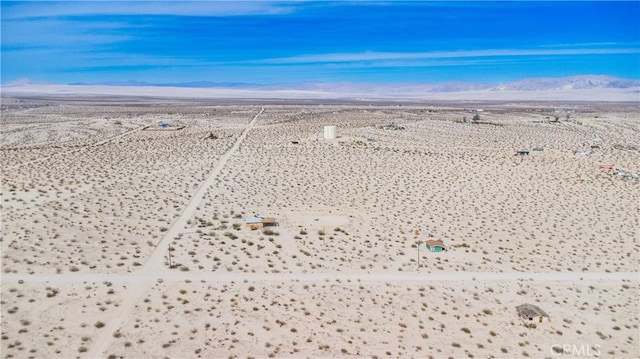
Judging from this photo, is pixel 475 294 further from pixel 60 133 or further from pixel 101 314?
pixel 60 133

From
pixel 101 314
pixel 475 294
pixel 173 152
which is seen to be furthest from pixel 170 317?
pixel 173 152

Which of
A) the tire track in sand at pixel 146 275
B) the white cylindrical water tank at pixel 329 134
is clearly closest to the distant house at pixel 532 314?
the tire track in sand at pixel 146 275

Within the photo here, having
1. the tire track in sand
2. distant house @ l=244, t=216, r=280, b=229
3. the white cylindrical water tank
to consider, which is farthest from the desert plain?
the white cylindrical water tank

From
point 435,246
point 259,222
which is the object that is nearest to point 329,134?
point 259,222

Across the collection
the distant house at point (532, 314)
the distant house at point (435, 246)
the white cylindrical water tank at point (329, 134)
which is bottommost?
the distant house at point (532, 314)

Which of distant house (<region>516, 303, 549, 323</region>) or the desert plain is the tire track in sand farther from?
distant house (<region>516, 303, 549, 323</region>)

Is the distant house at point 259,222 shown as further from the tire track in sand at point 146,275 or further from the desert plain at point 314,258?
the tire track in sand at point 146,275
